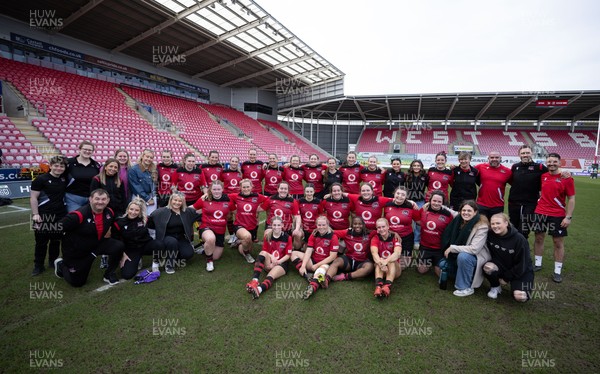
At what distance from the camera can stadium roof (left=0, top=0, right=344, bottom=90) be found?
14.2 m

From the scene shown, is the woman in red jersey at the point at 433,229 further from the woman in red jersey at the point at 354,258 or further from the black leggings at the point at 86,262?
the black leggings at the point at 86,262

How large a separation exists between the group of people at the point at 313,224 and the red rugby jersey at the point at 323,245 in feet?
0.06

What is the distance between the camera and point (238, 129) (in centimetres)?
2578

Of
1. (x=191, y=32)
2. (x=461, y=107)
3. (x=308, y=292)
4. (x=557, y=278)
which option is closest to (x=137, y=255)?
(x=308, y=292)

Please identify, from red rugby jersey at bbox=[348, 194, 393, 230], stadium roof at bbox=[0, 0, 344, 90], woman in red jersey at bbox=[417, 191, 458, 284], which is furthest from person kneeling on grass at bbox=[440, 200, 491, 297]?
stadium roof at bbox=[0, 0, 344, 90]

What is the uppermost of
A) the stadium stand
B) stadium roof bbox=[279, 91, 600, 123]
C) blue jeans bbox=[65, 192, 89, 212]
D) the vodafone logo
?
stadium roof bbox=[279, 91, 600, 123]

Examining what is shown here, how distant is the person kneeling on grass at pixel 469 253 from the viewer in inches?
146

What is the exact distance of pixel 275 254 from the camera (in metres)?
4.34

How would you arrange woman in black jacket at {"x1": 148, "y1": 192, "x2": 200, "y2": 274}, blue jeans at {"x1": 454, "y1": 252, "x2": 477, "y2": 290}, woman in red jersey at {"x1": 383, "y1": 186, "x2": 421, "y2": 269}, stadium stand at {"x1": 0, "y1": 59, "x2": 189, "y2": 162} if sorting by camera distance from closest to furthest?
1. blue jeans at {"x1": 454, "y1": 252, "x2": 477, "y2": 290}
2. woman in black jacket at {"x1": 148, "y1": 192, "x2": 200, "y2": 274}
3. woman in red jersey at {"x1": 383, "y1": 186, "x2": 421, "y2": 269}
4. stadium stand at {"x1": 0, "y1": 59, "x2": 189, "y2": 162}

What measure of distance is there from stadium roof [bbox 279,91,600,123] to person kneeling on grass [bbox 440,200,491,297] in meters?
27.6

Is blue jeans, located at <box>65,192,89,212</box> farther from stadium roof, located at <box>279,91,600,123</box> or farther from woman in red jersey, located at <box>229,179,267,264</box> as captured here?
stadium roof, located at <box>279,91,600,123</box>

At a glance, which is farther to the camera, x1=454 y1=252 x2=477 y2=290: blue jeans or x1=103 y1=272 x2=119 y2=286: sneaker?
x1=103 y1=272 x2=119 y2=286: sneaker

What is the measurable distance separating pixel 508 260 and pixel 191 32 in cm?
2003

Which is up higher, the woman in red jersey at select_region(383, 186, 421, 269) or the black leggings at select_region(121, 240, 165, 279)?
the woman in red jersey at select_region(383, 186, 421, 269)
